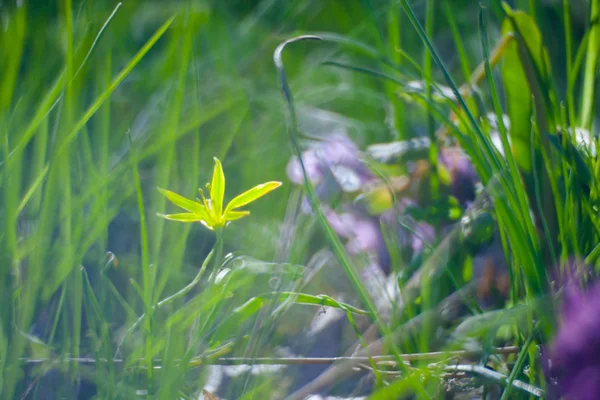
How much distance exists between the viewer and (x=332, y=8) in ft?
5.41

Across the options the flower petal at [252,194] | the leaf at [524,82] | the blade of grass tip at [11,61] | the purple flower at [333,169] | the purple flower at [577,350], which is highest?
the blade of grass tip at [11,61]

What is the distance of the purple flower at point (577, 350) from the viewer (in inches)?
19.3

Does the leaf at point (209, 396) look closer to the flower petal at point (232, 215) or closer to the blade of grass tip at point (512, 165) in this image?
the flower petal at point (232, 215)

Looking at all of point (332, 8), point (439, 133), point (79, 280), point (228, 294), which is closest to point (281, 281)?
point (228, 294)

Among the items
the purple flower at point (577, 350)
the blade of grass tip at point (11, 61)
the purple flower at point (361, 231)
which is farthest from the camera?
the purple flower at point (361, 231)

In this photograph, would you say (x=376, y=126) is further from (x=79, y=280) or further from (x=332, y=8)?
(x=79, y=280)

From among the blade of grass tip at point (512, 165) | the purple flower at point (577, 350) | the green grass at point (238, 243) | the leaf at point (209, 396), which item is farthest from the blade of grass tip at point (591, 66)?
the leaf at point (209, 396)

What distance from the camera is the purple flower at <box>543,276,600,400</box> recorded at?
49 cm

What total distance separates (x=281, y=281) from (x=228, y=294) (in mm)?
78

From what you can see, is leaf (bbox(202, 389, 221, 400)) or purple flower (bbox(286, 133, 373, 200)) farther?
purple flower (bbox(286, 133, 373, 200))

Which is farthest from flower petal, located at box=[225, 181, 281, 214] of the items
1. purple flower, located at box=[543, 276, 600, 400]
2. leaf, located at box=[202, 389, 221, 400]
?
purple flower, located at box=[543, 276, 600, 400]

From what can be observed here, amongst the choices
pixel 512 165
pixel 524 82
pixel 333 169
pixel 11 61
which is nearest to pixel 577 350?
pixel 512 165

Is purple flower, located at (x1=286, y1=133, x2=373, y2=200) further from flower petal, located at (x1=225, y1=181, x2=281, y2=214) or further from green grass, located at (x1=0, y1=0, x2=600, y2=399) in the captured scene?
flower petal, located at (x1=225, y1=181, x2=281, y2=214)

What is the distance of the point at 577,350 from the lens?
1.65 ft
